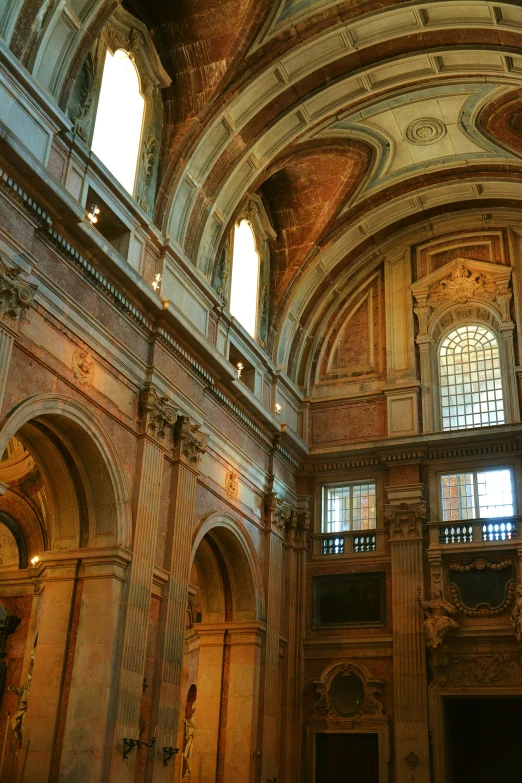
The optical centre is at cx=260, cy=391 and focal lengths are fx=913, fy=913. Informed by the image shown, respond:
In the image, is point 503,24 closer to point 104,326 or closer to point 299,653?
point 104,326

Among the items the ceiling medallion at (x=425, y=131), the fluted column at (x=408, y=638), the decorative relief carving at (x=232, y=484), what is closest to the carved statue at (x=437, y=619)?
the fluted column at (x=408, y=638)

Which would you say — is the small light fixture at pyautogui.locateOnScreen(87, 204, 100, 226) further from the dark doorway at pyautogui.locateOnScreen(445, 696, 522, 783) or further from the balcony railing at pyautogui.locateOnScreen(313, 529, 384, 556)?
the dark doorway at pyautogui.locateOnScreen(445, 696, 522, 783)

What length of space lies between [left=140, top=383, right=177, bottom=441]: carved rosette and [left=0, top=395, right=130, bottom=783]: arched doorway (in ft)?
3.84

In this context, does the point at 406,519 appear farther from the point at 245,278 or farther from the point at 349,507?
the point at 245,278

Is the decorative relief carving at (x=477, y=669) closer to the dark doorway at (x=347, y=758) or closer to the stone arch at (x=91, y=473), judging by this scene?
the dark doorway at (x=347, y=758)

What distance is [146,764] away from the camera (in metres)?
14.4

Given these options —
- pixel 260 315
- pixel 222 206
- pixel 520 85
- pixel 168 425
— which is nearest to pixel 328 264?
pixel 260 315

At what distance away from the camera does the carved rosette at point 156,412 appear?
1562 centimetres

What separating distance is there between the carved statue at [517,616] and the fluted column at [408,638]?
76.7 inches

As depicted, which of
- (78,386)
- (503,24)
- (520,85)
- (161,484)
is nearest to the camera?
(78,386)

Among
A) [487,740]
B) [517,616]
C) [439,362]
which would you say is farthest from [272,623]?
[439,362]

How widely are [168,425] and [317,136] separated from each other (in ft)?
26.4

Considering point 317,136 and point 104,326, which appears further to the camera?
point 317,136

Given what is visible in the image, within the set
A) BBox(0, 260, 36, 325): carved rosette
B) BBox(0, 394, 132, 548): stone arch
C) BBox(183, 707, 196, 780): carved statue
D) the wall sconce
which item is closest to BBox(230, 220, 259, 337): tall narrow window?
BBox(0, 394, 132, 548): stone arch
